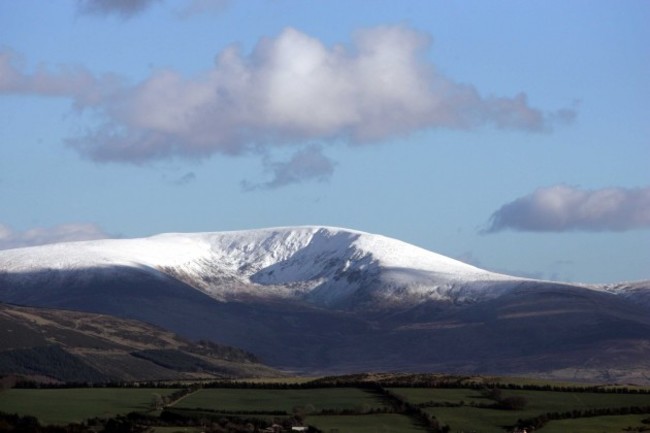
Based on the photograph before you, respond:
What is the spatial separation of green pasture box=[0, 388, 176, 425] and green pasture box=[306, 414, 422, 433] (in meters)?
15.5

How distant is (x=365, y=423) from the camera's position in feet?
370

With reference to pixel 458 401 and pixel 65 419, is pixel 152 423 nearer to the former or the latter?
pixel 65 419

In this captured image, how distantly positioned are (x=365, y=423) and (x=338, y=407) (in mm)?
12021

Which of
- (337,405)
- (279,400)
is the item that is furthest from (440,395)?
(279,400)

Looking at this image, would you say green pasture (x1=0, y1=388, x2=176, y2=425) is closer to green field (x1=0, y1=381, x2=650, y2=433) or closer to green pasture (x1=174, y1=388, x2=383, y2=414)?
green field (x1=0, y1=381, x2=650, y2=433)

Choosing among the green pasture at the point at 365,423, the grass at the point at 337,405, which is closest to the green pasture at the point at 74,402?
the grass at the point at 337,405

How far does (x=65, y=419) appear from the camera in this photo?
11181 centimetres

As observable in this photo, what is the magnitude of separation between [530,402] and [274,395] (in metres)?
23.8

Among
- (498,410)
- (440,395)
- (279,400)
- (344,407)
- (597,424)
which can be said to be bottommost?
(597,424)

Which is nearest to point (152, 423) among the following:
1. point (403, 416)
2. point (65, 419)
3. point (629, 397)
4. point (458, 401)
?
point (65, 419)

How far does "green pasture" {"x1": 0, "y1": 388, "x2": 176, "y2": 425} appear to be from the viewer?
115 m

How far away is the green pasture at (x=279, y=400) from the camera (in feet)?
410

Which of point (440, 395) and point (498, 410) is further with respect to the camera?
point (440, 395)

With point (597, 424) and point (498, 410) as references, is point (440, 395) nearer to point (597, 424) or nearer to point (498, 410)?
point (498, 410)
